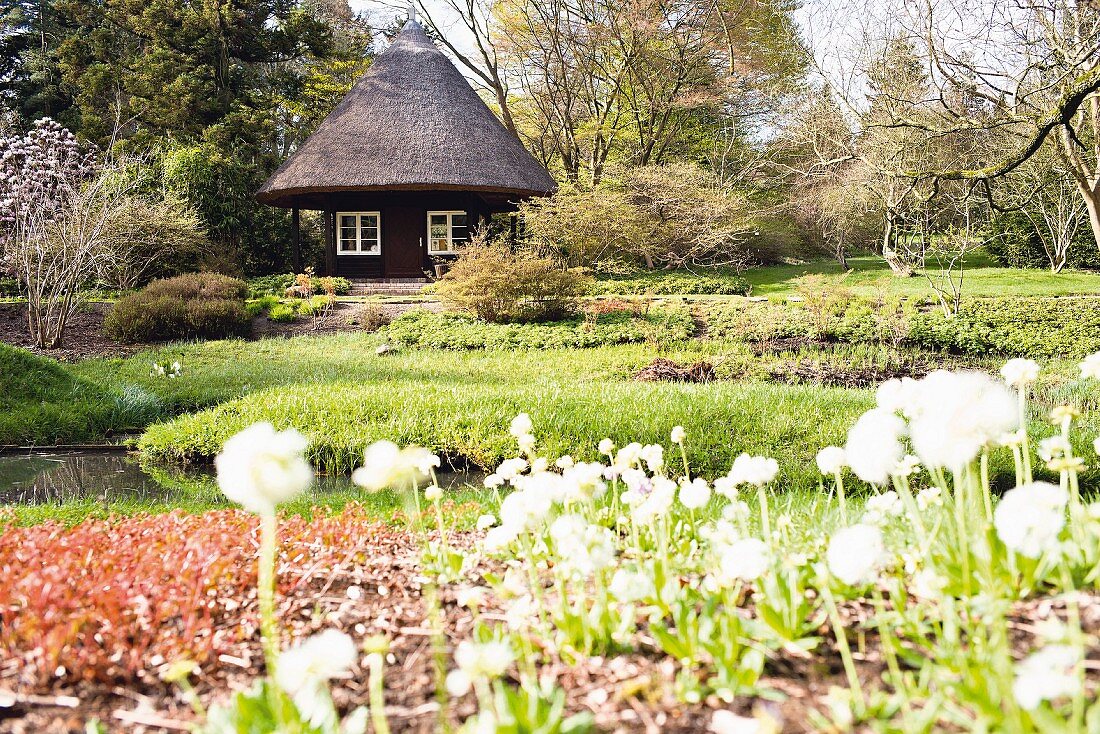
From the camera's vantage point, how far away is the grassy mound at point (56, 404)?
22.6ft

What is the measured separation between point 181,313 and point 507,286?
592cm

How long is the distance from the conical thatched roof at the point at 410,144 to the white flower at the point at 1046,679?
1788 cm

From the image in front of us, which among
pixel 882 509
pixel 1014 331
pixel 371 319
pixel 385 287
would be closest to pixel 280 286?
pixel 385 287

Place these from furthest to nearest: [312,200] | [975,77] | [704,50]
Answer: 1. [704,50]
2. [312,200]
3. [975,77]

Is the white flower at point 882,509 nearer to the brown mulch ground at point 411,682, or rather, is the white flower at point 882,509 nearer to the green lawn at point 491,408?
the brown mulch ground at point 411,682

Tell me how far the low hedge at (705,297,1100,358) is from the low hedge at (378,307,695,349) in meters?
0.74

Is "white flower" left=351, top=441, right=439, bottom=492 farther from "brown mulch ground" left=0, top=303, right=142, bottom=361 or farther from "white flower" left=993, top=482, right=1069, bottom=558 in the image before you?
"brown mulch ground" left=0, top=303, right=142, bottom=361

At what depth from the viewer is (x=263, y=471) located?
4.69ft

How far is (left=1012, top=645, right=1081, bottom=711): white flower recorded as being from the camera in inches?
43.4

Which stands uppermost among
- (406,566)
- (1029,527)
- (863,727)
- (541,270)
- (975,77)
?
(975,77)

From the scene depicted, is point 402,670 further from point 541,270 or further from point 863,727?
point 541,270

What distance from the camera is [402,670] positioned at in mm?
1878

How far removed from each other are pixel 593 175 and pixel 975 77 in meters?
15.7

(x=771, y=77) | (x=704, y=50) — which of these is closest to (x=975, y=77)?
(x=704, y=50)
